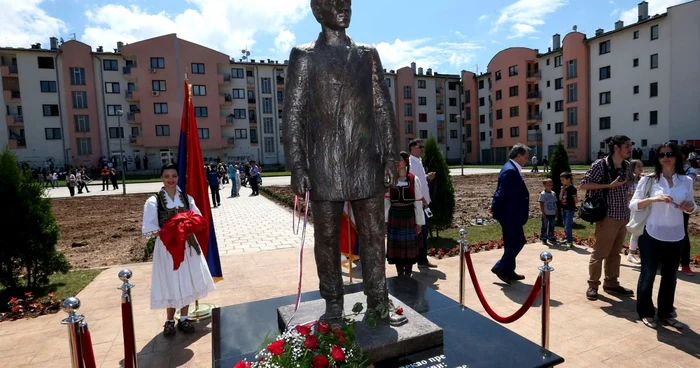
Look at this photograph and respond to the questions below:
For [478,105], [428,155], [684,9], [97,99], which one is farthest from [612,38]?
[97,99]

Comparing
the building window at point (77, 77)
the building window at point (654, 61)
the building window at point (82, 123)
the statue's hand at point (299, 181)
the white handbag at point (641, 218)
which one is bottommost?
the white handbag at point (641, 218)

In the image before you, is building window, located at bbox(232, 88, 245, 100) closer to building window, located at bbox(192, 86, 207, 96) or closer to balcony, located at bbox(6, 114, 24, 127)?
building window, located at bbox(192, 86, 207, 96)

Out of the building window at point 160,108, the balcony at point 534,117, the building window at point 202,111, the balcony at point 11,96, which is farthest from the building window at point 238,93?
the balcony at point 534,117

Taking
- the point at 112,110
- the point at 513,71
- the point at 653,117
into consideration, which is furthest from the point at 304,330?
the point at 513,71

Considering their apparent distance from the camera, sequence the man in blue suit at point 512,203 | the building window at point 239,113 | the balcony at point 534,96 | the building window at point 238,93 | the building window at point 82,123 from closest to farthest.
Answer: the man in blue suit at point 512,203, the building window at point 82,123, the balcony at point 534,96, the building window at point 238,93, the building window at point 239,113

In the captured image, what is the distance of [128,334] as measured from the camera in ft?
10.8

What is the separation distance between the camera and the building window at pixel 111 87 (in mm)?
44250

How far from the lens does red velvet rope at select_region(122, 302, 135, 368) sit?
323cm

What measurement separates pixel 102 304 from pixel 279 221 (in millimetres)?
7672

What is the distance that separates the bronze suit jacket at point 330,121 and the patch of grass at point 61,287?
544cm

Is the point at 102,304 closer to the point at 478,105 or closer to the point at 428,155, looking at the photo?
the point at 428,155

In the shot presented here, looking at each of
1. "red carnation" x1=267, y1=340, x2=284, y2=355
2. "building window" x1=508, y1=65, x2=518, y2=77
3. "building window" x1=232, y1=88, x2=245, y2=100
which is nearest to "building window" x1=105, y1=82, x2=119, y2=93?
"building window" x1=232, y1=88, x2=245, y2=100

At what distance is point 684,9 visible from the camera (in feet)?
109

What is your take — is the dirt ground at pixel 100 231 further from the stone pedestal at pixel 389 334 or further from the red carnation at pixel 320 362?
the red carnation at pixel 320 362
